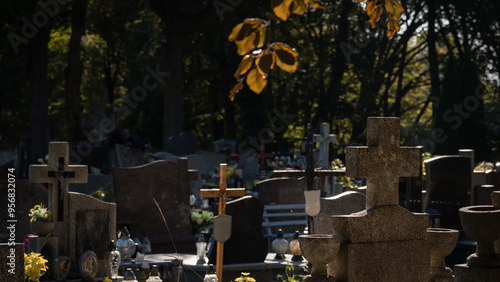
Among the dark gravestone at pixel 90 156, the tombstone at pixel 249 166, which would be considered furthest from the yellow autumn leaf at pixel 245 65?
the dark gravestone at pixel 90 156

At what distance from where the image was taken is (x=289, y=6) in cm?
312

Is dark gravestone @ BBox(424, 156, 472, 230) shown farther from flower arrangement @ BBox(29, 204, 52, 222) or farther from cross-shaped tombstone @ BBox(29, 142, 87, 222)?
flower arrangement @ BBox(29, 204, 52, 222)

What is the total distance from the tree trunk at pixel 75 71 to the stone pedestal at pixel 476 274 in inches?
862

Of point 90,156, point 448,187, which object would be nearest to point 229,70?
point 90,156

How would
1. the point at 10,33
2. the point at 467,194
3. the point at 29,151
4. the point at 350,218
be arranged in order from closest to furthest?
the point at 350,218 → the point at 467,194 → the point at 10,33 → the point at 29,151

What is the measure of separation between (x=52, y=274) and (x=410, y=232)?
5681mm

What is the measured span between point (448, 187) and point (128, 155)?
12096 millimetres

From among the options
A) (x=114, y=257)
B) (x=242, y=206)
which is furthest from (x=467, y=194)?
(x=114, y=257)

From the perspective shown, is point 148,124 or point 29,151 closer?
point 29,151

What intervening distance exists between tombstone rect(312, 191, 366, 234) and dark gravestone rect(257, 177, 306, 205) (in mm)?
3273

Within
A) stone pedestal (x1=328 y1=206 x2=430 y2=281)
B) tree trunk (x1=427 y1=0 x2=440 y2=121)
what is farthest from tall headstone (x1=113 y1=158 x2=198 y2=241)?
tree trunk (x1=427 y1=0 x2=440 y2=121)

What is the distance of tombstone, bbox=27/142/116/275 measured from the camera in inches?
407

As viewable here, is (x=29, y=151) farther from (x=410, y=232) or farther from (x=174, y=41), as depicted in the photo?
(x=410, y=232)

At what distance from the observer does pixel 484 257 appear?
6680 mm
